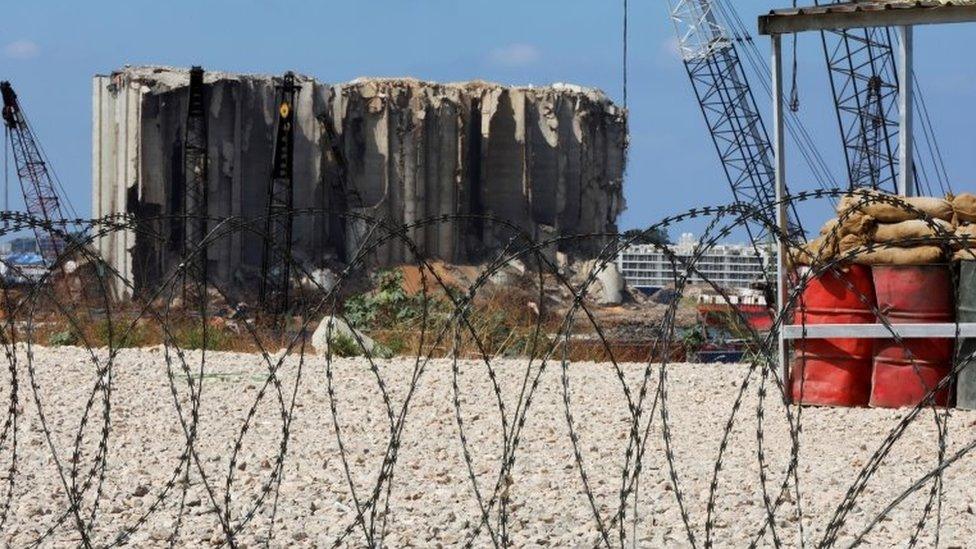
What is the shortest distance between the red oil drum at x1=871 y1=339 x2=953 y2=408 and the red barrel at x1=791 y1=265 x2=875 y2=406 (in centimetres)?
14

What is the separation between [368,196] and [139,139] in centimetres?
998

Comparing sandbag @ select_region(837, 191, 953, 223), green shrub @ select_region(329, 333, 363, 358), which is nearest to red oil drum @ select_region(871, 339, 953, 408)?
sandbag @ select_region(837, 191, 953, 223)

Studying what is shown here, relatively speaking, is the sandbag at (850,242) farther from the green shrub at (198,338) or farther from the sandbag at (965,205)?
the green shrub at (198,338)

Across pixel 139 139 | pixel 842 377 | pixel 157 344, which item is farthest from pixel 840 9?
pixel 139 139

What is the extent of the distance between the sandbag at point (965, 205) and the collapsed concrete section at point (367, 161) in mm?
41686

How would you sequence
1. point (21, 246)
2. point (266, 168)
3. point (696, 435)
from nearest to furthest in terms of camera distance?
point (696, 435) < point (266, 168) < point (21, 246)

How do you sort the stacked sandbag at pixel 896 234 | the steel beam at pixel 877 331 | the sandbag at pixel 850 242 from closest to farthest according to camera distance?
the steel beam at pixel 877 331
the stacked sandbag at pixel 896 234
the sandbag at pixel 850 242

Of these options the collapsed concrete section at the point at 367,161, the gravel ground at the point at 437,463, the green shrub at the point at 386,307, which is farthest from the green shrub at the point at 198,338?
the collapsed concrete section at the point at 367,161

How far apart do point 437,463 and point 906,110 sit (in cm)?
548

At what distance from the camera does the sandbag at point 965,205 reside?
11.2 meters

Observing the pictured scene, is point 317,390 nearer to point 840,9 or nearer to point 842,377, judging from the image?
point 842,377

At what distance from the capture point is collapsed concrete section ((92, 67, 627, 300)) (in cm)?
5362

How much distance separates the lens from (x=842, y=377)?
11492 millimetres

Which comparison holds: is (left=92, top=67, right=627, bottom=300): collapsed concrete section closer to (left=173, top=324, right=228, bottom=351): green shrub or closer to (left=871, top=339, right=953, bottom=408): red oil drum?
(left=173, top=324, right=228, bottom=351): green shrub
